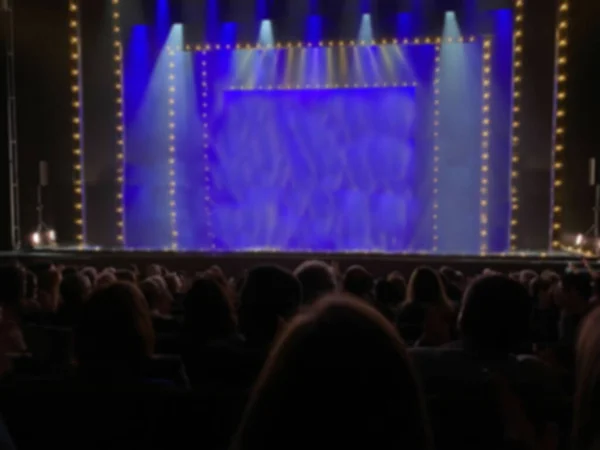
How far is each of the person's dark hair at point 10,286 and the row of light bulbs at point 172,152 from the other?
6726 millimetres

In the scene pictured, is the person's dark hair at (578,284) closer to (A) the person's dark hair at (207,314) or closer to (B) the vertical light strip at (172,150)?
(A) the person's dark hair at (207,314)

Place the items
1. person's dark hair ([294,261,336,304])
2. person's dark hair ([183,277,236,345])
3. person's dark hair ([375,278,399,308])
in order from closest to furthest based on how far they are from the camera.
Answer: person's dark hair ([183,277,236,345]) < person's dark hair ([294,261,336,304]) < person's dark hair ([375,278,399,308])

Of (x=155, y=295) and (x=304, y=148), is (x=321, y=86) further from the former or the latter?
(x=155, y=295)

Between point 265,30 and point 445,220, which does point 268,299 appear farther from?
point 265,30

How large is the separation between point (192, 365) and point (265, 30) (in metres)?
7.87

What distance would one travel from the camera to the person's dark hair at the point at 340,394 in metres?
0.87

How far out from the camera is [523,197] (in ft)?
30.8

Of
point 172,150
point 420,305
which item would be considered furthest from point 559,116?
point 420,305

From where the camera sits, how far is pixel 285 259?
8.00 meters

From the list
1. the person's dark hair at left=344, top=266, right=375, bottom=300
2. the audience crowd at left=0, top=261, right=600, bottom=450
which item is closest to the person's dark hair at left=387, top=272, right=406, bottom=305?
the person's dark hair at left=344, top=266, right=375, bottom=300

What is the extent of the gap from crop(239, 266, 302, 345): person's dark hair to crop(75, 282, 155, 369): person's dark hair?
1.81ft

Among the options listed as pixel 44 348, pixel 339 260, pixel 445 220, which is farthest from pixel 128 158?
pixel 44 348

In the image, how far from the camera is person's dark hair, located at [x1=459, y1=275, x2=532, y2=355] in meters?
2.20

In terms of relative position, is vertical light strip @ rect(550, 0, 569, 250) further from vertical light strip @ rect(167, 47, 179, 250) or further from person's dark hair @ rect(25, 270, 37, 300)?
person's dark hair @ rect(25, 270, 37, 300)
